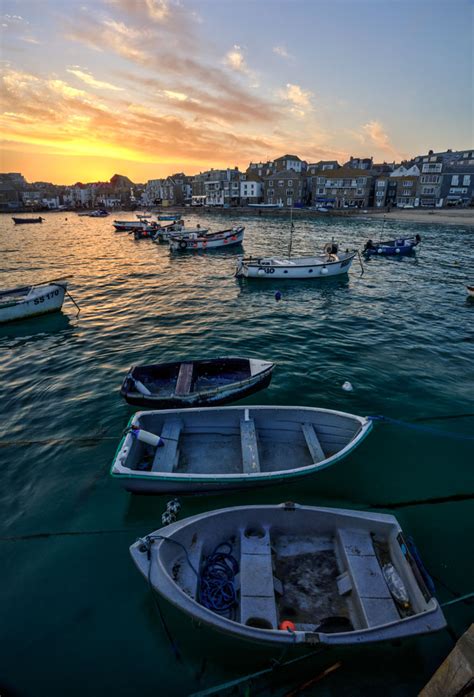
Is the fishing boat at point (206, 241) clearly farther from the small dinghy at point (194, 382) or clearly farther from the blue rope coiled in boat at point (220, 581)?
the blue rope coiled in boat at point (220, 581)

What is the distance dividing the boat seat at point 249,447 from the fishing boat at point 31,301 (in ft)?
56.3

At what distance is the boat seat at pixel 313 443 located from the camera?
895 cm

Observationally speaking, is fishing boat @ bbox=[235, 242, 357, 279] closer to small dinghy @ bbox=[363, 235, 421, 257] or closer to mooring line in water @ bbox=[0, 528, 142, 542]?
small dinghy @ bbox=[363, 235, 421, 257]

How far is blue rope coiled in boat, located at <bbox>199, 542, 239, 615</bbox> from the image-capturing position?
19.5ft

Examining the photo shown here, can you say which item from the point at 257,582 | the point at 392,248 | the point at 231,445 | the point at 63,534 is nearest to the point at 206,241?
the point at 392,248

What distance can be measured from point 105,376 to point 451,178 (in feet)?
390

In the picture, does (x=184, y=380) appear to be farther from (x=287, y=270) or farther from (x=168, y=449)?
(x=287, y=270)

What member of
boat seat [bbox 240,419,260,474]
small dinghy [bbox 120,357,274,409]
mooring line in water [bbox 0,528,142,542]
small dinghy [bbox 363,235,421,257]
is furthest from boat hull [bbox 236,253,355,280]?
mooring line in water [bbox 0,528,142,542]

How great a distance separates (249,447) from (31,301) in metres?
18.0

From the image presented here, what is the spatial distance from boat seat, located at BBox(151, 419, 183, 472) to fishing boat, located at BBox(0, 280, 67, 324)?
1556 cm

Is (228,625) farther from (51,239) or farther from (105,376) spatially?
(51,239)

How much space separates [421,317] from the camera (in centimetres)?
2208

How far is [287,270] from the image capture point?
30.0m

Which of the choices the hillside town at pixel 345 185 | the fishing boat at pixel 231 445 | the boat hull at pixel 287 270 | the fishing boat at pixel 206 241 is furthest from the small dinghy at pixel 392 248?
the hillside town at pixel 345 185
